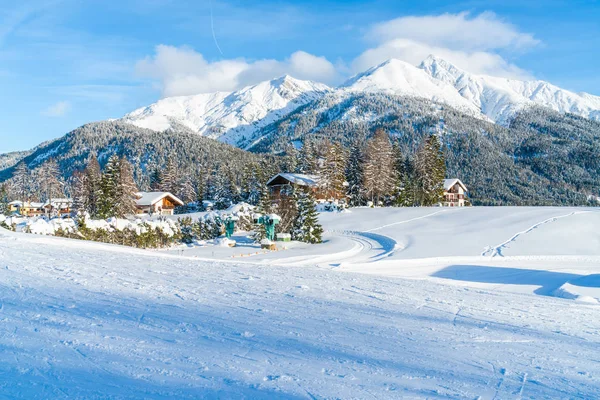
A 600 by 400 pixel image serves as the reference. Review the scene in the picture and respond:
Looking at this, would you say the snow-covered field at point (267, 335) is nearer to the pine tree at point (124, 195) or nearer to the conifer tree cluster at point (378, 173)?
the pine tree at point (124, 195)

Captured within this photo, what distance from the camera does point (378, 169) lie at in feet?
174

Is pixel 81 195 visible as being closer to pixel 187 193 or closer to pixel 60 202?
pixel 60 202

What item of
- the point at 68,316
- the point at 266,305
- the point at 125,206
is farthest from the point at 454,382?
the point at 125,206

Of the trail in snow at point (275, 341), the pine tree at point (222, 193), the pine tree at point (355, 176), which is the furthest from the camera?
the pine tree at point (222, 193)

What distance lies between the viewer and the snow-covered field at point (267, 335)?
409cm

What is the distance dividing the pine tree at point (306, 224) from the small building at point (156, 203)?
26167 mm

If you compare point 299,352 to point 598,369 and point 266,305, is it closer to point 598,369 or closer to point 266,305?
point 266,305

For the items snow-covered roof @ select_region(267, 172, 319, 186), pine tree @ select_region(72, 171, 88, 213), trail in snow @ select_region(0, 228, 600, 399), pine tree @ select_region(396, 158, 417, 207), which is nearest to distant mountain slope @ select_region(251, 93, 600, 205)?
pine tree @ select_region(396, 158, 417, 207)

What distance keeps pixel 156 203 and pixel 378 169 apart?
27.8m

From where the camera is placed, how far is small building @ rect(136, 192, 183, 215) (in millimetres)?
54888

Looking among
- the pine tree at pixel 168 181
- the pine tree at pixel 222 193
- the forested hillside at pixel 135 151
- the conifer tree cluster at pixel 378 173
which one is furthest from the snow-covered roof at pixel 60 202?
the forested hillside at pixel 135 151

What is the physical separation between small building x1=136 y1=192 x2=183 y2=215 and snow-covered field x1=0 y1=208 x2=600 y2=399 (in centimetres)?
4372

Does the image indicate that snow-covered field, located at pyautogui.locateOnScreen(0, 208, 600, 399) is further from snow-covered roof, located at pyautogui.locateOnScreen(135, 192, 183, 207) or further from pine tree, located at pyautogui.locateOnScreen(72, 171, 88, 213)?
snow-covered roof, located at pyautogui.locateOnScreen(135, 192, 183, 207)

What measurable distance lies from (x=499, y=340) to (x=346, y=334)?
2.02 m
